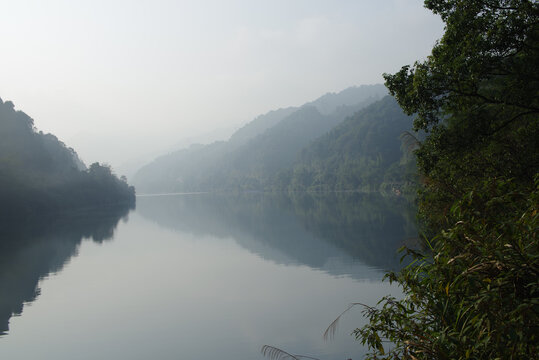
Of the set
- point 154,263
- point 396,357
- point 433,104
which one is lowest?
point 154,263

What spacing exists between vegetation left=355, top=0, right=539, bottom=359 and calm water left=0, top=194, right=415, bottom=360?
4784 millimetres

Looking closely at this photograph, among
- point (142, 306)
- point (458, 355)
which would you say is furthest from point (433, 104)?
point (142, 306)

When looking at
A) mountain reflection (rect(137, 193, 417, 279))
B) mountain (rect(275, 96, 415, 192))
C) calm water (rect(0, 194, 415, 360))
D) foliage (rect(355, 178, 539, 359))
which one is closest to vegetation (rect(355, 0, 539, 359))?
foliage (rect(355, 178, 539, 359))

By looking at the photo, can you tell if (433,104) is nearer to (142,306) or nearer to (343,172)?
(142,306)

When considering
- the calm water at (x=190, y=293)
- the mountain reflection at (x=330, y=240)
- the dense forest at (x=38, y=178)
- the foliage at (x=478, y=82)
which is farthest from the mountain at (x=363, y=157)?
the foliage at (x=478, y=82)

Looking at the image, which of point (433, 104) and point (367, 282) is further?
point (367, 282)

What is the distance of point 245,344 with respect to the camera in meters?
12.9

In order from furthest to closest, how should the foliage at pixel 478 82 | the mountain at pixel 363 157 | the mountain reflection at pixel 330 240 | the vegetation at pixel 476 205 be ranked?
the mountain at pixel 363 157 → the mountain reflection at pixel 330 240 → the foliage at pixel 478 82 → the vegetation at pixel 476 205

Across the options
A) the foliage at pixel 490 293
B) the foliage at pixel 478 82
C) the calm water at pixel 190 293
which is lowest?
the calm water at pixel 190 293

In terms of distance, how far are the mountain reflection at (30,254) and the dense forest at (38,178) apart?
24.1ft

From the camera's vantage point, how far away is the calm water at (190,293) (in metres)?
13.1

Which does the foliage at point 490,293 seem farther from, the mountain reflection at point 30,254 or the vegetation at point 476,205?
the mountain reflection at point 30,254

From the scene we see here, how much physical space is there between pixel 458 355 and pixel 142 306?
1608 cm

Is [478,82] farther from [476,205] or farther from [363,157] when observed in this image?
[363,157]
